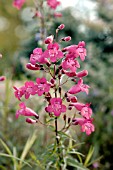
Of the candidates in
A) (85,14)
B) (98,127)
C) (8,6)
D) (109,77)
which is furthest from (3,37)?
(98,127)

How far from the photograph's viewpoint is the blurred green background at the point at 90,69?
415 cm

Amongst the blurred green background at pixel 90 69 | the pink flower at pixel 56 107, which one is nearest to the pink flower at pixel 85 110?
the pink flower at pixel 56 107

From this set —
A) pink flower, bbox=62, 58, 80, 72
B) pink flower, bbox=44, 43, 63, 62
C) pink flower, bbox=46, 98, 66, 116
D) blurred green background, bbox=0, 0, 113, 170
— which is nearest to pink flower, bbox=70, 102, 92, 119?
pink flower, bbox=46, 98, 66, 116

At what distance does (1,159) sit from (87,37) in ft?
14.2

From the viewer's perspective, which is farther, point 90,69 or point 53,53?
point 90,69

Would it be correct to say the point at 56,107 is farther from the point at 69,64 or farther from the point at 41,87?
the point at 69,64

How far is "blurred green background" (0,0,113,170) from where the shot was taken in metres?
4.15

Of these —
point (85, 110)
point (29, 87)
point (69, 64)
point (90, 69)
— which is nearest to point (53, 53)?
point (69, 64)

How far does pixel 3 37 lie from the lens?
1766cm

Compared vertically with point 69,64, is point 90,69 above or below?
above

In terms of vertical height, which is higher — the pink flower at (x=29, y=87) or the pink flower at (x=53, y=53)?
the pink flower at (x=53, y=53)

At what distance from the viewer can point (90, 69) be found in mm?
5715

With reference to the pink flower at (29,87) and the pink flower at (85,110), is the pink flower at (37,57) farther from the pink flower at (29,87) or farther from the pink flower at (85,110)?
the pink flower at (85,110)

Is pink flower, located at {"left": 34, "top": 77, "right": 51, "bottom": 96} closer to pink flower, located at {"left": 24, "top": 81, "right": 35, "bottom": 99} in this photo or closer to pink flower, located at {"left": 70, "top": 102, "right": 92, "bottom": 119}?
pink flower, located at {"left": 24, "top": 81, "right": 35, "bottom": 99}
